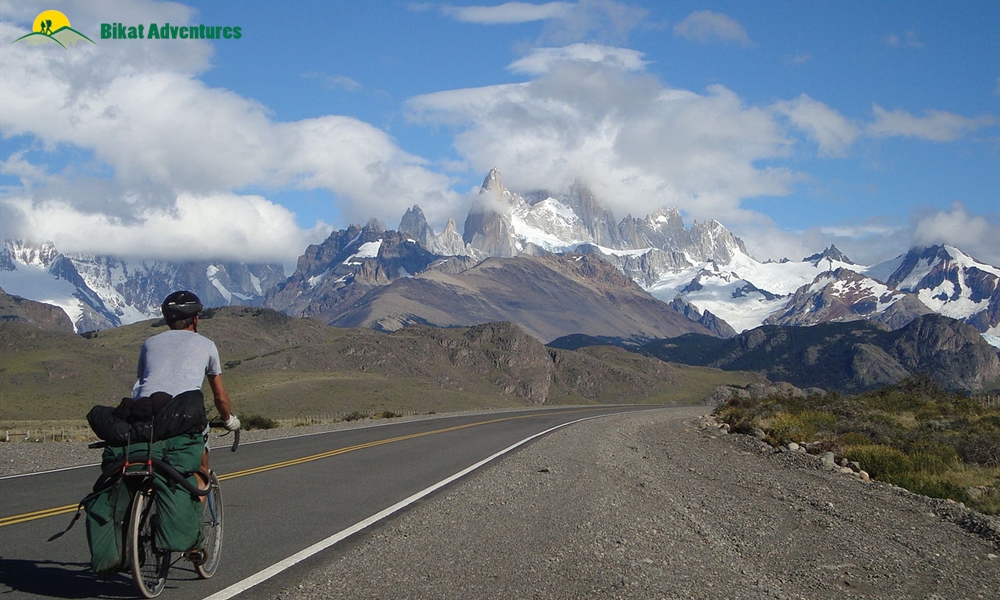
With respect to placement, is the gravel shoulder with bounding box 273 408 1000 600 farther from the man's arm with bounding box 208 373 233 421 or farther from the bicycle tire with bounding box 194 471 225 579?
the man's arm with bounding box 208 373 233 421

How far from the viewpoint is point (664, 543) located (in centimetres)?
959

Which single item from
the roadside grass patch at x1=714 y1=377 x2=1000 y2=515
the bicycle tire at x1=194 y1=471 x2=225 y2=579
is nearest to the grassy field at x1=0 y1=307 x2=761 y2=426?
the roadside grass patch at x1=714 y1=377 x2=1000 y2=515

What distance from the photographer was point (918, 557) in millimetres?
9500

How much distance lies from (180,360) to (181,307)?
1.69ft

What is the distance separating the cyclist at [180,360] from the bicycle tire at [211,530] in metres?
0.28

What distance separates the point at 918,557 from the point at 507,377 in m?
151

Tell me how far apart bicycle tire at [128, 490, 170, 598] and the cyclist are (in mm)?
701

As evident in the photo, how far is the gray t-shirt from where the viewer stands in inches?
274

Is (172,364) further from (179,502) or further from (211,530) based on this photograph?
(211,530)

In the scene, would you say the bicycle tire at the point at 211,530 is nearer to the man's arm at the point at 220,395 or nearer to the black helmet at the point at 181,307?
the man's arm at the point at 220,395

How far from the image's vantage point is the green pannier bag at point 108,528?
20.7ft

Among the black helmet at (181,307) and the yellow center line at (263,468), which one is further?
the yellow center line at (263,468)

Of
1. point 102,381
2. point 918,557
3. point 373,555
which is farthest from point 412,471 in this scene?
point 102,381

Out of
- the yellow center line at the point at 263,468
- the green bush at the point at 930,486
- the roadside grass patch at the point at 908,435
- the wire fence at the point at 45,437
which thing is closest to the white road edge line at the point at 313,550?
the yellow center line at the point at 263,468
